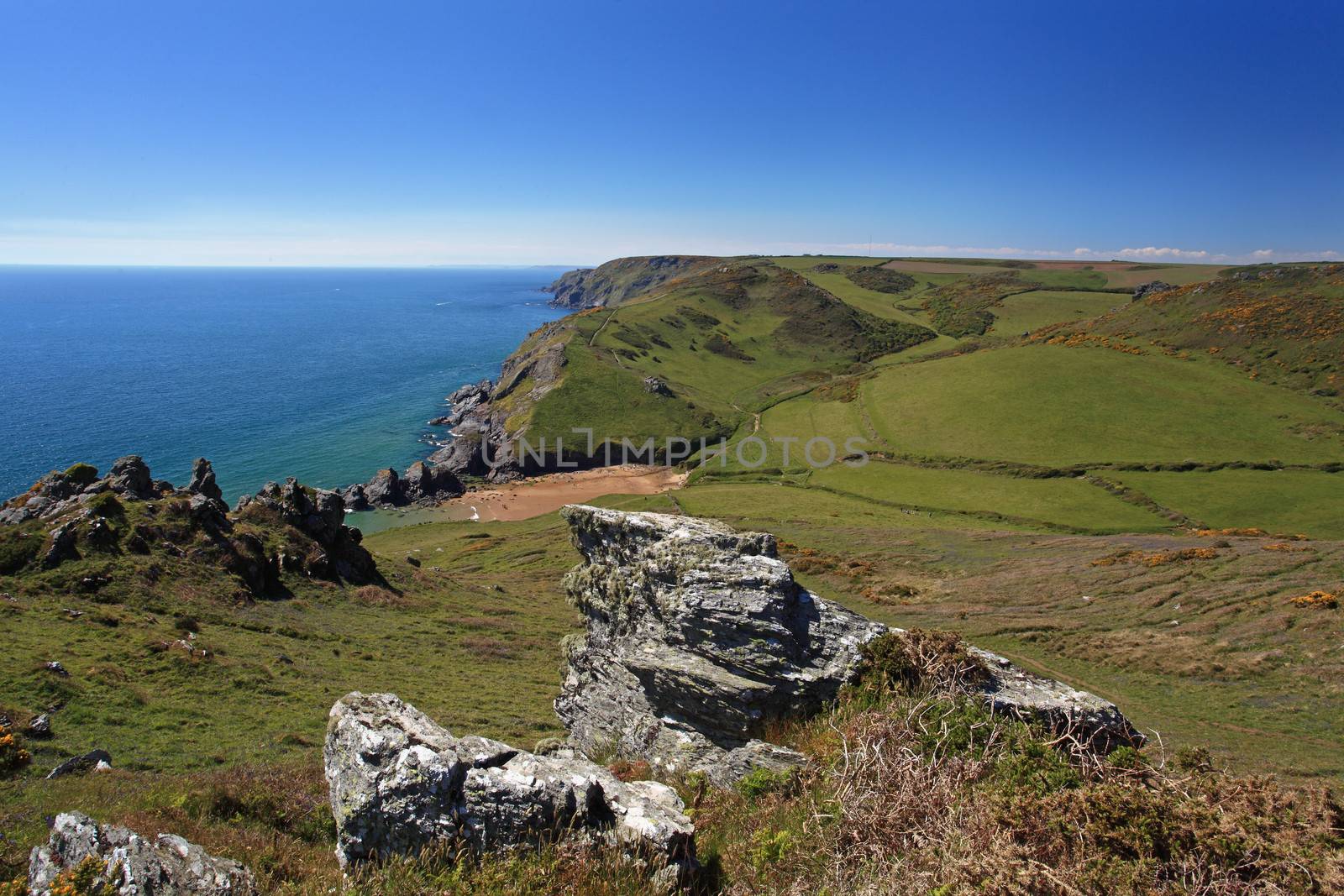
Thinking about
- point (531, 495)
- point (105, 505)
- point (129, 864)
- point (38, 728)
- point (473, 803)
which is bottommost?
point (531, 495)

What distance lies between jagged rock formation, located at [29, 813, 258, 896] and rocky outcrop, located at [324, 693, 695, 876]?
5.26 ft

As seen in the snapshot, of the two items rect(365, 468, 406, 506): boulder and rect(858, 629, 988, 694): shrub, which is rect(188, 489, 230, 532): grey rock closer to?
rect(858, 629, 988, 694): shrub

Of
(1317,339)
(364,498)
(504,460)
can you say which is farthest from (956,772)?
(1317,339)

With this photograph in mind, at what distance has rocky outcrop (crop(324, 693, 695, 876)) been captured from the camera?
359 inches

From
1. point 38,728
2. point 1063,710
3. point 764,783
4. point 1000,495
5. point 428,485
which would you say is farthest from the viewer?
point 428,485

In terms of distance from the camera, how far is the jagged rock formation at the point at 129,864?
775cm

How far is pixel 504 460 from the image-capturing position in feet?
361

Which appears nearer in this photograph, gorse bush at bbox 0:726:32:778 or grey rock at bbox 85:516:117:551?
gorse bush at bbox 0:726:32:778

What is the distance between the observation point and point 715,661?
14625mm

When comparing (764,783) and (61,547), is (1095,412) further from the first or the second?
(61,547)

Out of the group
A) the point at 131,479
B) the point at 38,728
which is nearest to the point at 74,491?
the point at 131,479

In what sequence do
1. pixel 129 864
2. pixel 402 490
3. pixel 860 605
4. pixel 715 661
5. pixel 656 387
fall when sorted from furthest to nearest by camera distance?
pixel 656 387
pixel 402 490
pixel 860 605
pixel 715 661
pixel 129 864

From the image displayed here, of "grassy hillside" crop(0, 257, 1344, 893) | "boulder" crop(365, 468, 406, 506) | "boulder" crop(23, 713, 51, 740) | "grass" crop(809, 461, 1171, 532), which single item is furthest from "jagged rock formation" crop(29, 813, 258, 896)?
"boulder" crop(365, 468, 406, 506)

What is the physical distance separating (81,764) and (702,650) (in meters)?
16.8
